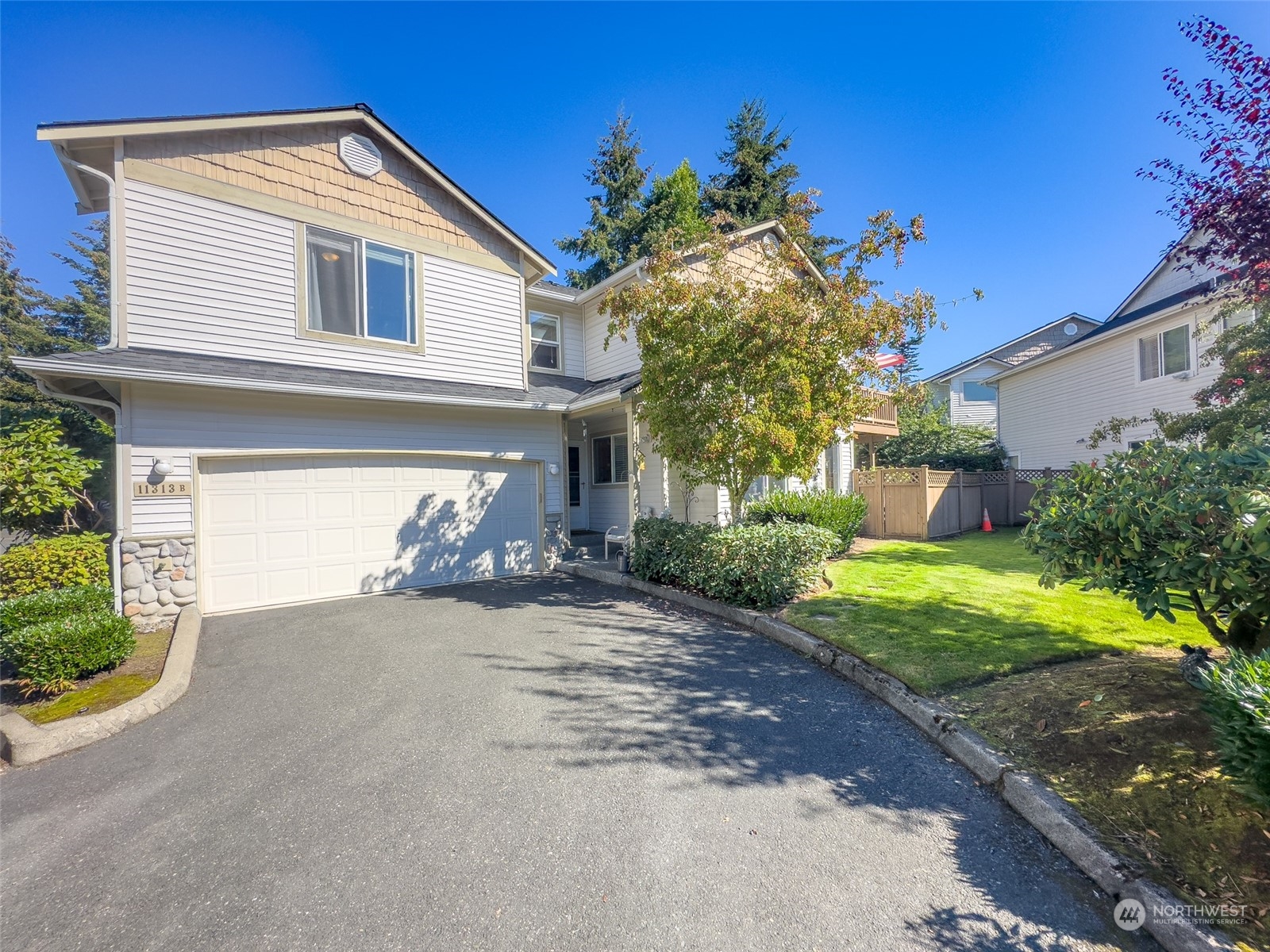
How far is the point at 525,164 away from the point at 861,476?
12028 mm

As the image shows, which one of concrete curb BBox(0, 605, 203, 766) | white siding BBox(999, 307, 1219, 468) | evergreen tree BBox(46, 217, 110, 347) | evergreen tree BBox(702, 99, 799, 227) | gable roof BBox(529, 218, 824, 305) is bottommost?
concrete curb BBox(0, 605, 203, 766)

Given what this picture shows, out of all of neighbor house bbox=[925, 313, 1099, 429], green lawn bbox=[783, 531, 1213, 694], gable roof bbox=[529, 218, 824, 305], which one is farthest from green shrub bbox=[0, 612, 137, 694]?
neighbor house bbox=[925, 313, 1099, 429]

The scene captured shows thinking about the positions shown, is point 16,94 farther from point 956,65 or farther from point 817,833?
point 956,65

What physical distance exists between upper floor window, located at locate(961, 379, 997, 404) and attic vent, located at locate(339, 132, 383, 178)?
86.6ft

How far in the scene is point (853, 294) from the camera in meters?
7.13

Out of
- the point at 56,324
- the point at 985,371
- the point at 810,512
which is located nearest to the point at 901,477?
the point at 810,512

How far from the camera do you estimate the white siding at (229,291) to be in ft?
23.5

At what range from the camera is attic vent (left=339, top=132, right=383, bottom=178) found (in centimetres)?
882

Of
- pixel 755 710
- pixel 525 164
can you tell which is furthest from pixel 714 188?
pixel 755 710

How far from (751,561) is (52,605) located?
288 inches

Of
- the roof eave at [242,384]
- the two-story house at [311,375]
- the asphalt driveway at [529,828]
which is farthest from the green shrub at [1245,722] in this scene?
the roof eave at [242,384]

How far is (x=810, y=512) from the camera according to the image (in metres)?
10.2

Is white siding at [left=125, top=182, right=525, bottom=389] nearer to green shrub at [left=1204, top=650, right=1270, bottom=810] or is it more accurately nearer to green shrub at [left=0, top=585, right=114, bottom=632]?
green shrub at [left=0, top=585, right=114, bottom=632]

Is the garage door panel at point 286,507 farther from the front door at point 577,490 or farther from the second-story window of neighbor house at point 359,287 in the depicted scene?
the front door at point 577,490
